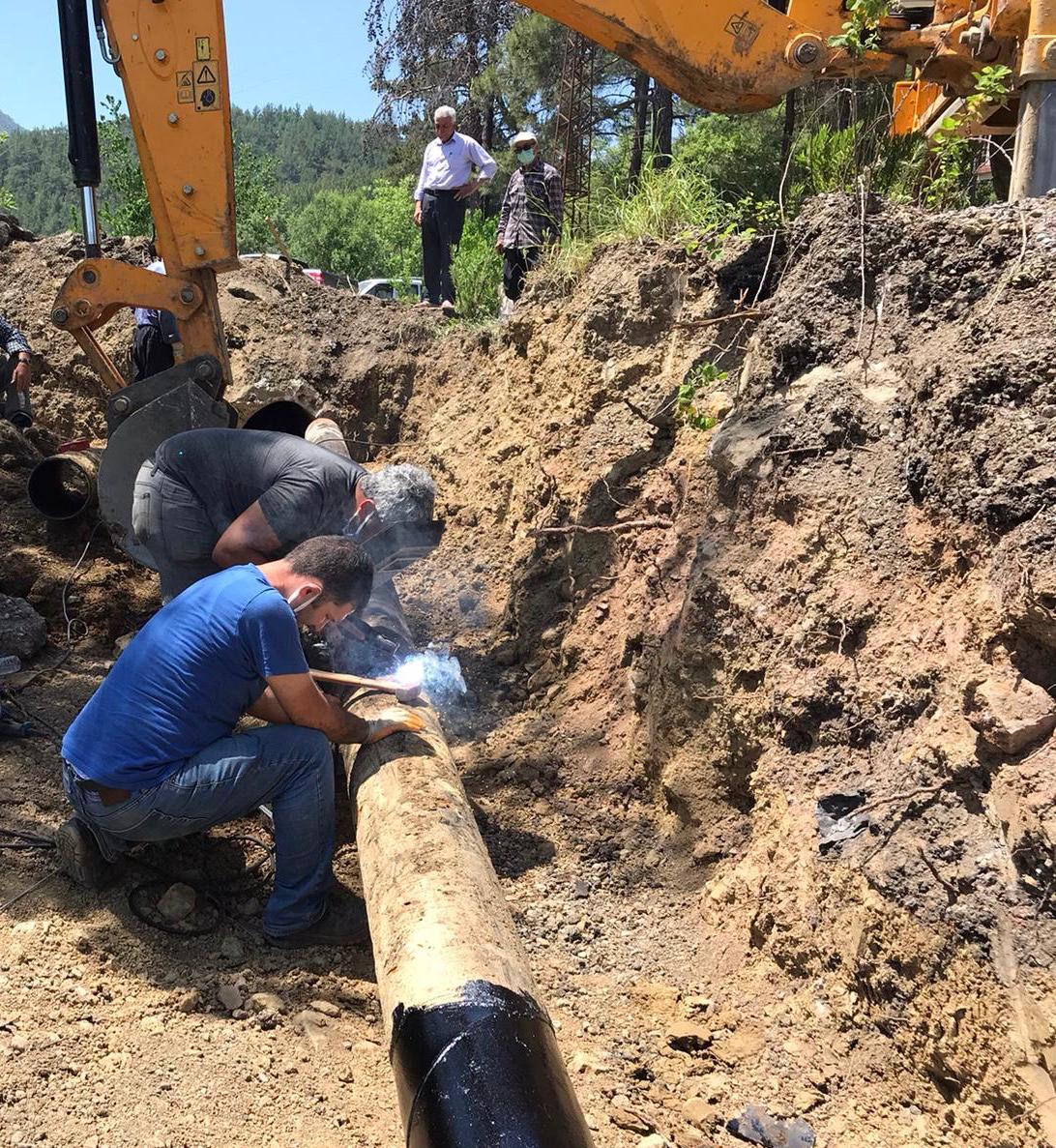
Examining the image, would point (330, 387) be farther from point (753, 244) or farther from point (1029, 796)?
point (1029, 796)

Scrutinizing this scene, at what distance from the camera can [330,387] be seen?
894cm

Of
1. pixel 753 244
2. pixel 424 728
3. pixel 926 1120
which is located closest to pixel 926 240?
pixel 753 244

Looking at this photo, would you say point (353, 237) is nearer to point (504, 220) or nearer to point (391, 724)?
point (504, 220)

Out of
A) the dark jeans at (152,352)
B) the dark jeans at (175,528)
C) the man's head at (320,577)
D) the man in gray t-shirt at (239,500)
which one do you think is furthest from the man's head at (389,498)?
the dark jeans at (152,352)

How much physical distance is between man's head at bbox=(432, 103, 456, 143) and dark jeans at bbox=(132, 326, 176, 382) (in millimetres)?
3604

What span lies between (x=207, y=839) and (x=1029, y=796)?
2918mm

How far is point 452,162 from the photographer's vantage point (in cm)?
940

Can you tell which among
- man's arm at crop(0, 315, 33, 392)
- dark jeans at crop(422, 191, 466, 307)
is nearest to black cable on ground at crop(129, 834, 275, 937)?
man's arm at crop(0, 315, 33, 392)

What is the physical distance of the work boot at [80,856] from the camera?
3.37 meters

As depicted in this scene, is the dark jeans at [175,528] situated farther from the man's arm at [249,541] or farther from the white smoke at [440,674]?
the white smoke at [440,674]

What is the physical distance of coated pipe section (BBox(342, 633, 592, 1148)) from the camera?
2131 millimetres

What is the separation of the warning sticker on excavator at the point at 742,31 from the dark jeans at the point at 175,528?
3350 millimetres

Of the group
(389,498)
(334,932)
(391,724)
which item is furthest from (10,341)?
(334,932)

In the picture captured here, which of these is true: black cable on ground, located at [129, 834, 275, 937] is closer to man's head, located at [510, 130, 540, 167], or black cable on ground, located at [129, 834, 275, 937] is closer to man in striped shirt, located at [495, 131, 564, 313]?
man in striped shirt, located at [495, 131, 564, 313]
